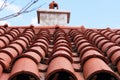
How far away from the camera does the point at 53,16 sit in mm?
7570

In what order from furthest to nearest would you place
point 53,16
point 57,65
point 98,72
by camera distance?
point 53,16, point 57,65, point 98,72

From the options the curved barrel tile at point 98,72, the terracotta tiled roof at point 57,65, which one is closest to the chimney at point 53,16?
the terracotta tiled roof at point 57,65

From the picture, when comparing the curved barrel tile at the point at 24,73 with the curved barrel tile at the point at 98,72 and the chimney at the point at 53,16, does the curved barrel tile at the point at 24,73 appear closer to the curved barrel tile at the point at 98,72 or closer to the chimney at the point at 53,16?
the curved barrel tile at the point at 98,72

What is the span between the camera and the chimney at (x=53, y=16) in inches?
293

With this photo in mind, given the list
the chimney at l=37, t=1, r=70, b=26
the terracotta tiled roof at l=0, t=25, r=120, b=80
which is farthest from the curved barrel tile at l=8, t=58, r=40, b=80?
the chimney at l=37, t=1, r=70, b=26

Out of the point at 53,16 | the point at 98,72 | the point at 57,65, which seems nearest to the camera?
the point at 98,72

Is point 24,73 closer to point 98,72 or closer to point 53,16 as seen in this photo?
point 98,72

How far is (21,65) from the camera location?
8.35 feet

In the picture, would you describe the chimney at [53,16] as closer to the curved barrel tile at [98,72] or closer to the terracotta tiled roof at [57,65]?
the terracotta tiled roof at [57,65]

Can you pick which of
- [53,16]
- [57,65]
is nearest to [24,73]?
[57,65]

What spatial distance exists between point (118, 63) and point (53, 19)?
488 centimetres

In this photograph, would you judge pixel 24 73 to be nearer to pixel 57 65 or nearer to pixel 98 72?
pixel 57 65

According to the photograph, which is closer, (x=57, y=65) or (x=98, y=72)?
(x=98, y=72)

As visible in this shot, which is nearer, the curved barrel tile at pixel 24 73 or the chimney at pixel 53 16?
the curved barrel tile at pixel 24 73
